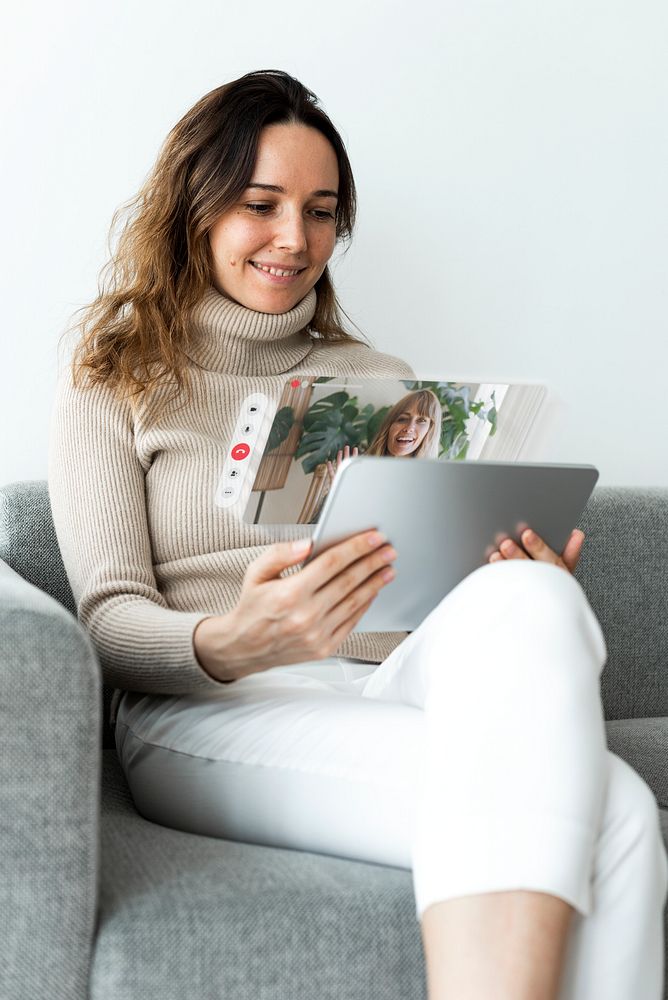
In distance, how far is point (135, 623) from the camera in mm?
1153

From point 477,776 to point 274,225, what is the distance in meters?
0.88

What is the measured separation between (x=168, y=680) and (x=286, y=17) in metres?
1.12

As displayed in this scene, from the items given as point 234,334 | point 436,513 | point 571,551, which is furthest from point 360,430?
point 234,334

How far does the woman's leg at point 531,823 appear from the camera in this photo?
80cm

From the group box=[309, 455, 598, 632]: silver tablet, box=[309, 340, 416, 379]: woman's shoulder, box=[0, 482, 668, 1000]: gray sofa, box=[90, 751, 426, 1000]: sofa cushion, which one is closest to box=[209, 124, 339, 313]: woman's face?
box=[309, 340, 416, 379]: woman's shoulder

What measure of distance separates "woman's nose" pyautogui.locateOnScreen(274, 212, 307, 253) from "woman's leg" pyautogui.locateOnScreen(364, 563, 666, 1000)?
691 mm

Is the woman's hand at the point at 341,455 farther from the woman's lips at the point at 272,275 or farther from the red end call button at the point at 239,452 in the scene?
the woman's lips at the point at 272,275

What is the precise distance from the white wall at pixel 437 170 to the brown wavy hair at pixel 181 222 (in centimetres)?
18

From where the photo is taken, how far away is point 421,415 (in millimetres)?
1168

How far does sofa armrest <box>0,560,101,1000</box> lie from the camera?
87 cm

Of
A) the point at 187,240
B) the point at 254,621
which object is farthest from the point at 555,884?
the point at 187,240

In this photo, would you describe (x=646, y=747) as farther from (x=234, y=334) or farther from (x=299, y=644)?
(x=234, y=334)

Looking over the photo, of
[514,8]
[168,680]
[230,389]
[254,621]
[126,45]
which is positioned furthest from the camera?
[514,8]

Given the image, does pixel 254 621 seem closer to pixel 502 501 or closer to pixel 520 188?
pixel 502 501
